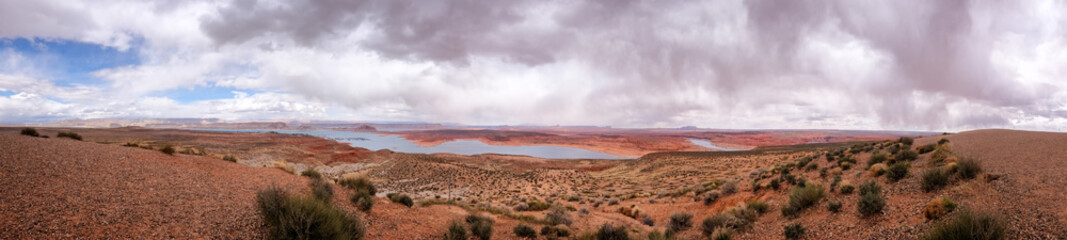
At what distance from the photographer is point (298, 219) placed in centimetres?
574

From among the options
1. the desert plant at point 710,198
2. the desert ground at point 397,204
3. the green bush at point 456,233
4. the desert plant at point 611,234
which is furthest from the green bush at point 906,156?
the green bush at point 456,233

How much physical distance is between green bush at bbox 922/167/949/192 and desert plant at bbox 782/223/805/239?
287cm

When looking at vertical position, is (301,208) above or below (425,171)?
above

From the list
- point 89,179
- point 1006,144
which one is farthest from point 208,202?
point 1006,144

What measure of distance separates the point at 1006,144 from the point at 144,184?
2527 centimetres

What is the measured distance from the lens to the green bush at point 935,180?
26.3 ft

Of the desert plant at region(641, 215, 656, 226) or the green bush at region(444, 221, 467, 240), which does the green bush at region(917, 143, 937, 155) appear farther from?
the green bush at region(444, 221, 467, 240)

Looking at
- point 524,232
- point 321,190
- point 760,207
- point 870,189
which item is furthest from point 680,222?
point 321,190

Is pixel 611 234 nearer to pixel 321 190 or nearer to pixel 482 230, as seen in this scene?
pixel 482 230

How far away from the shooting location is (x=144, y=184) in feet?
24.4

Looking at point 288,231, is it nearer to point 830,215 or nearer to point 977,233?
point 977,233

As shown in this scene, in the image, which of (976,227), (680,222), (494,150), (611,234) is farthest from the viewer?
(494,150)

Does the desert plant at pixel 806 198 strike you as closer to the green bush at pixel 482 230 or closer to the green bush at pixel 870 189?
the green bush at pixel 870 189

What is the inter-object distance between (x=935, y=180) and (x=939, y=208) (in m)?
2.35
